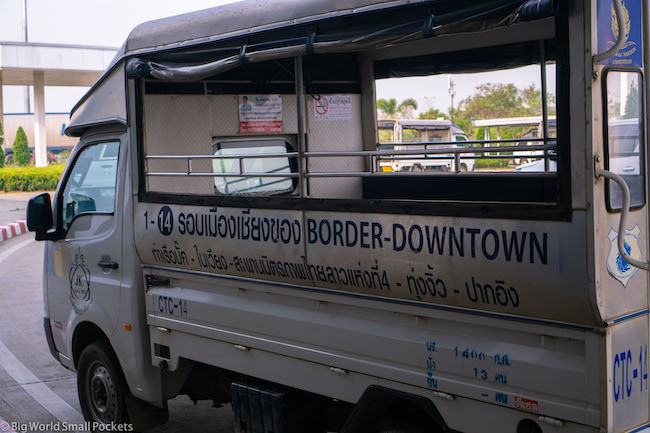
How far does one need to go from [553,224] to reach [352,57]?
3.73 metres

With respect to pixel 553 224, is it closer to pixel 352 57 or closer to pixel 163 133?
pixel 163 133

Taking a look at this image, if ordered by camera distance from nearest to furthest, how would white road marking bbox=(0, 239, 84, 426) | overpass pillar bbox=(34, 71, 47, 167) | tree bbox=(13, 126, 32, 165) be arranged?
1. white road marking bbox=(0, 239, 84, 426)
2. overpass pillar bbox=(34, 71, 47, 167)
3. tree bbox=(13, 126, 32, 165)

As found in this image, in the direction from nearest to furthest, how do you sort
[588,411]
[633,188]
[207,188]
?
1. [588,411]
2. [633,188]
3. [207,188]

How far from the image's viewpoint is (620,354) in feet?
9.73

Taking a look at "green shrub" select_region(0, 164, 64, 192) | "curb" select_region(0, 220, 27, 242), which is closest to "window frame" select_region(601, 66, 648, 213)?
"curb" select_region(0, 220, 27, 242)

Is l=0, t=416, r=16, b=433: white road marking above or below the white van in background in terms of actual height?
below

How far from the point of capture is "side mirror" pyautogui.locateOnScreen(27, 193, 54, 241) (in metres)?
5.76

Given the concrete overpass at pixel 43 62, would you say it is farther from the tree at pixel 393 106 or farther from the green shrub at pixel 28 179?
the tree at pixel 393 106

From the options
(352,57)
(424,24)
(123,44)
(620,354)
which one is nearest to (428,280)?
(620,354)

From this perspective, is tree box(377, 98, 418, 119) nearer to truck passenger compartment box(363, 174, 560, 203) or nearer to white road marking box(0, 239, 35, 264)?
truck passenger compartment box(363, 174, 560, 203)

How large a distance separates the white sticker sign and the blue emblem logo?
3.44m

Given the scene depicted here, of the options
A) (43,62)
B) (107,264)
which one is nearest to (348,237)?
(107,264)

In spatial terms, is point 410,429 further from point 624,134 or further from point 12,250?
point 12,250

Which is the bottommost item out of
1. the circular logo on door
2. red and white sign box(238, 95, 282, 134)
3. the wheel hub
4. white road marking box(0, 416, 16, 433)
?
white road marking box(0, 416, 16, 433)
